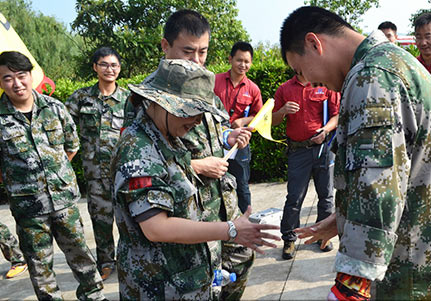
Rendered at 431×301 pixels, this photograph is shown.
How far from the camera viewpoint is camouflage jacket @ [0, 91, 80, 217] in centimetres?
322

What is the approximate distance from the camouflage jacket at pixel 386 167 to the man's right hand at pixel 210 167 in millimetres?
933

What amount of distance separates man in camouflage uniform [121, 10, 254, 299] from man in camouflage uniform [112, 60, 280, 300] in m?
0.48

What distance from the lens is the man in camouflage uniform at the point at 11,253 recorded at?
14.3ft

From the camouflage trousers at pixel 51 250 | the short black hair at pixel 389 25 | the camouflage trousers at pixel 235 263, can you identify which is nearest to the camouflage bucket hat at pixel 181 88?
the camouflage trousers at pixel 235 263

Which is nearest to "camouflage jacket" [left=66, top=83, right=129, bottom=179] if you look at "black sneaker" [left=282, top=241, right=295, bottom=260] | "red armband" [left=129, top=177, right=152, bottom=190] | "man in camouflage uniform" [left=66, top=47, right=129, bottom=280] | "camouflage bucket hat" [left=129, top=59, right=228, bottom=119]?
"man in camouflage uniform" [left=66, top=47, right=129, bottom=280]

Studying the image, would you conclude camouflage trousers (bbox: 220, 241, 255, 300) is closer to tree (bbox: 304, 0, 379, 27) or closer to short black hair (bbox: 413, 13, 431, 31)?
short black hair (bbox: 413, 13, 431, 31)

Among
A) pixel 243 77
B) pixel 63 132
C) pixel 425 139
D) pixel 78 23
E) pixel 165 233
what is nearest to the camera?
pixel 425 139

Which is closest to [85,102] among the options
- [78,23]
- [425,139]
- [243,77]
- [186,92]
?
[243,77]

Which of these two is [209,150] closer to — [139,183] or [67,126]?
[139,183]

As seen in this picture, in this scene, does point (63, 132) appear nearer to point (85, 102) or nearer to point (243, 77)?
point (85, 102)

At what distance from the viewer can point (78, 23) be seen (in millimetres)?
15719

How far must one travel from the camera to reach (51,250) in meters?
3.34

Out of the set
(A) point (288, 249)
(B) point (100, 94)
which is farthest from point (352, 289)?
(B) point (100, 94)

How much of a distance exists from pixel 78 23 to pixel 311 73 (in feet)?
52.6
